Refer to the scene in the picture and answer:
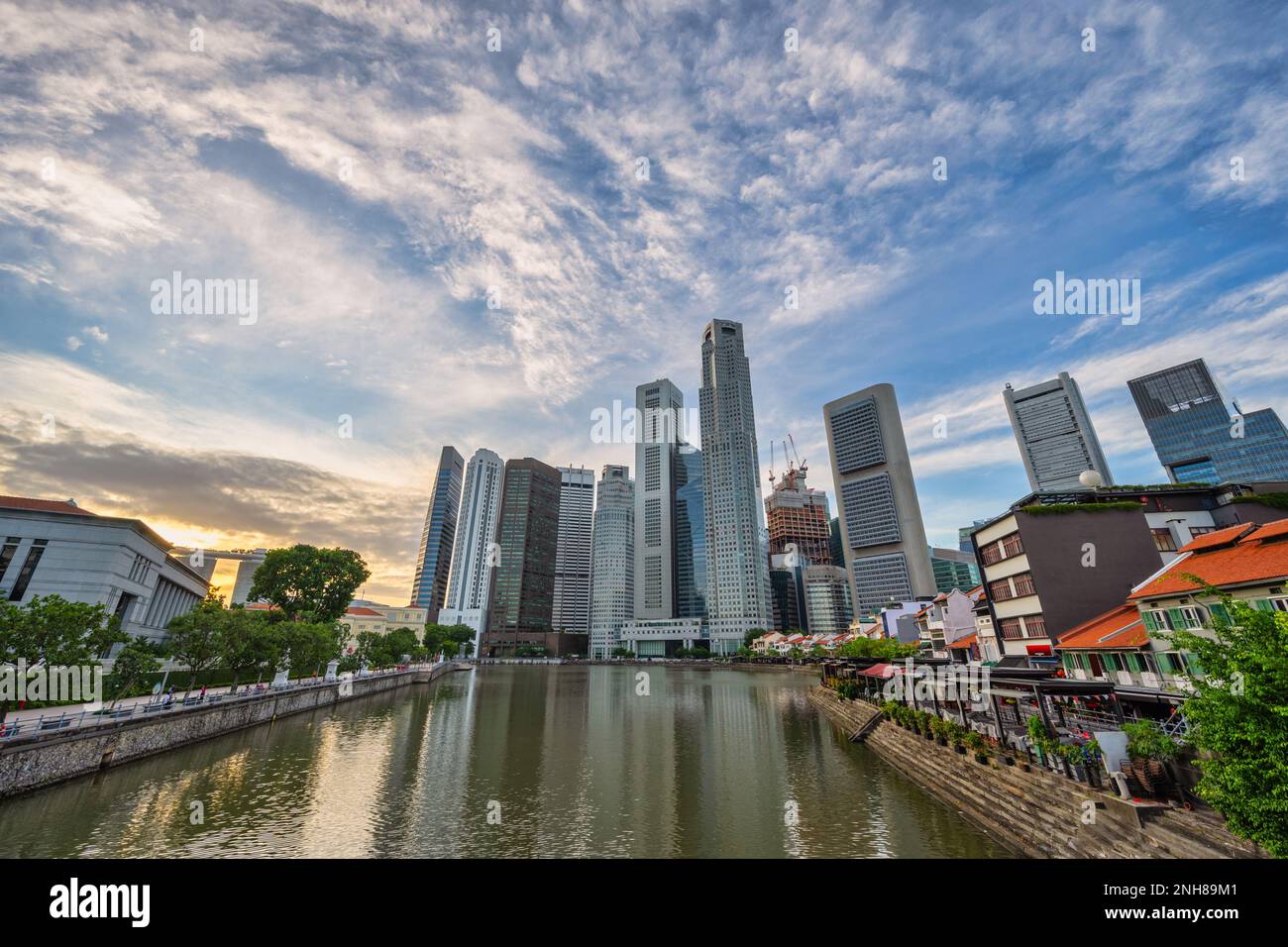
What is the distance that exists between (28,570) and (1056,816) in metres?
76.1

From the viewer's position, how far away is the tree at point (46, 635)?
27250 millimetres

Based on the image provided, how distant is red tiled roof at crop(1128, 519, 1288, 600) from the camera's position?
24.4m

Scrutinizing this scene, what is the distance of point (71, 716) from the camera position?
28.4 metres

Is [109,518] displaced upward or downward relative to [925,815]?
upward

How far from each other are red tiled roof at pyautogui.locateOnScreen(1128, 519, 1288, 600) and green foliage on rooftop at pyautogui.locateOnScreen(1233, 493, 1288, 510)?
1579 cm

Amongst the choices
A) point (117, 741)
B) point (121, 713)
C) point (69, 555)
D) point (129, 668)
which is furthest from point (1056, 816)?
point (69, 555)

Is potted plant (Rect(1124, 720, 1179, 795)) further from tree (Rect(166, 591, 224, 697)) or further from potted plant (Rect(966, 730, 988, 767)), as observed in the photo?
tree (Rect(166, 591, 224, 697))

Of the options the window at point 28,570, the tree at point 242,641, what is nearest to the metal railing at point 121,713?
the tree at point 242,641

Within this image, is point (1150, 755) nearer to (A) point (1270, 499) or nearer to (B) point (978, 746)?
(B) point (978, 746)

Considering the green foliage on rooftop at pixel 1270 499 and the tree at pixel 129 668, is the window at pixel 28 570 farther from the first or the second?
the green foliage on rooftop at pixel 1270 499
